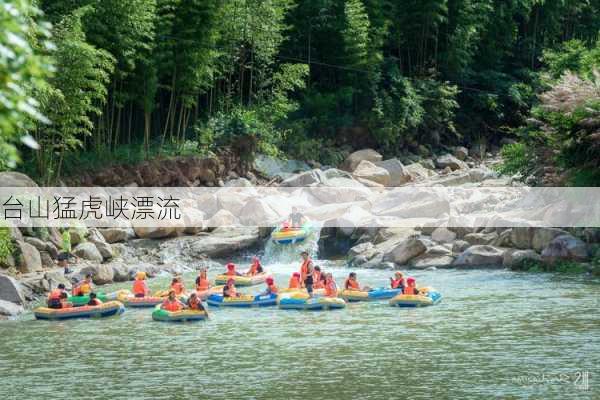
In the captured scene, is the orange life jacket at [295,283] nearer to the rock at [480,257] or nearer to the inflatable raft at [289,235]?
the rock at [480,257]

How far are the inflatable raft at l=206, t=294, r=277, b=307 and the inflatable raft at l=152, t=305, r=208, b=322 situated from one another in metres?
1.49

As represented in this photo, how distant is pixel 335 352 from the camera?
15.1m

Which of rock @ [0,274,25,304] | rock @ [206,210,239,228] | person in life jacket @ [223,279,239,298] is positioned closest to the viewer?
rock @ [0,274,25,304]

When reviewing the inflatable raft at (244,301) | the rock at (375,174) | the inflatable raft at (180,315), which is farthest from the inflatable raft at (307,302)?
the rock at (375,174)

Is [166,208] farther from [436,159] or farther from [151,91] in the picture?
[436,159]

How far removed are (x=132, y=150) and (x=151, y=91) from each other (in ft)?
6.95

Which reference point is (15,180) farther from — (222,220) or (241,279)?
(222,220)

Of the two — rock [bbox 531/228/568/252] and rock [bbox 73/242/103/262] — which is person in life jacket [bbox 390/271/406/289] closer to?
rock [bbox 531/228/568/252]

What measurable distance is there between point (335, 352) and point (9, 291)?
8.14 m

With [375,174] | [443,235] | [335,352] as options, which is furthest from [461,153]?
[335,352]

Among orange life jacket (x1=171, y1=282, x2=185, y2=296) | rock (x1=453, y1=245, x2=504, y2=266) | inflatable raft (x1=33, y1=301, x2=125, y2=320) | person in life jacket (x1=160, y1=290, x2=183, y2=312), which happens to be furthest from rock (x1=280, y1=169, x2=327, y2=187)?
person in life jacket (x1=160, y1=290, x2=183, y2=312)

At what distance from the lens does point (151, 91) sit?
31062 mm

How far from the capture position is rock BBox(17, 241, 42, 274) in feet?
73.5

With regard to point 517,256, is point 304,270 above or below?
below
